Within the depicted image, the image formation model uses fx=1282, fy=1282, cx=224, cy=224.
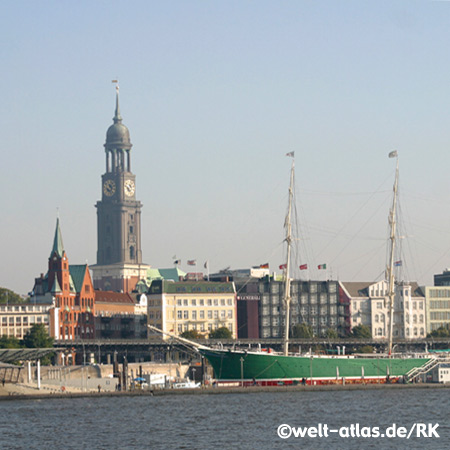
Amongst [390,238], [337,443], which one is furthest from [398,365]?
[337,443]

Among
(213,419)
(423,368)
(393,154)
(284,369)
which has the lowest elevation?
(213,419)

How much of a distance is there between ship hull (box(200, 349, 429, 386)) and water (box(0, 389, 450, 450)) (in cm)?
1368

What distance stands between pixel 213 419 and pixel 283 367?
54073 mm

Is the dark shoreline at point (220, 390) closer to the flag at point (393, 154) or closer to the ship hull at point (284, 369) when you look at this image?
the ship hull at point (284, 369)

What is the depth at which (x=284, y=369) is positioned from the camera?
16525cm

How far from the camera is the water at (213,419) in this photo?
9369 centimetres

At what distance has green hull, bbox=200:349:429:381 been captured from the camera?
165m

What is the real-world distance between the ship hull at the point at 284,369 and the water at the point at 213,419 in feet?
44.9

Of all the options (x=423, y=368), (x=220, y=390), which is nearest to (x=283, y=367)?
(x=220, y=390)

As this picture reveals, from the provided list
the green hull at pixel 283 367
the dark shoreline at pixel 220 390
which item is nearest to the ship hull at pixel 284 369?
the green hull at pixel 283 367

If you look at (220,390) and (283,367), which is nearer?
(220,390)

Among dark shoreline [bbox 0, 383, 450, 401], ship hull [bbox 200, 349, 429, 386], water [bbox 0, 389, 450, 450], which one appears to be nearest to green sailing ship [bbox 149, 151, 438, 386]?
ship hull [bbox 200, 349, 429, 386]

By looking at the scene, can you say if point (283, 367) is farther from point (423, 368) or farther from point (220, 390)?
point (423, 368)

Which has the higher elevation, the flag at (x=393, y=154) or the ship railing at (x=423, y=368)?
the flag at (x=393, y=154)
